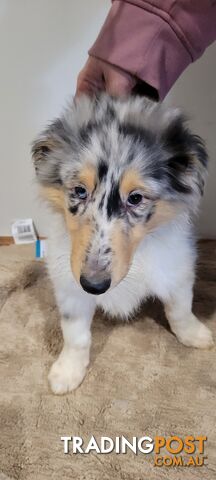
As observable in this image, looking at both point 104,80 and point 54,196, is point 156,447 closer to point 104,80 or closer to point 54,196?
point 54,196

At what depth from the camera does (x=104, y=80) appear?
6.18 feet

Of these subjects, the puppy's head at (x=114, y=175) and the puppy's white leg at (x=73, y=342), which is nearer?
the puppy's head at (x=114, y=175)

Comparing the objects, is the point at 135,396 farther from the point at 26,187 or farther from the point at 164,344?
the point at 26,187

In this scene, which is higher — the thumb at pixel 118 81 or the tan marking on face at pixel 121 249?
the thumb at pixel 118 81

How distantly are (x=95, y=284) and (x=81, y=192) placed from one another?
12.7 inches

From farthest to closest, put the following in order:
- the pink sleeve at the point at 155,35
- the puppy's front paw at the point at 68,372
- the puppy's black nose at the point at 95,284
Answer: the puppy's front paw at the point at 68,372 → the pink sleeve at the point at 155,35 → the puppy's black nose at the point at 95,284

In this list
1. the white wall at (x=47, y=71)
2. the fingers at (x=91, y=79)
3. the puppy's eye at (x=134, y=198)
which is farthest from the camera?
the white wall at (x=47, y=71)

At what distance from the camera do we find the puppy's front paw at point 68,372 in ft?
6.70

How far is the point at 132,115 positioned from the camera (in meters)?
1.59

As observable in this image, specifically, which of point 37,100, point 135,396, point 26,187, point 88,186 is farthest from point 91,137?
point 26,187

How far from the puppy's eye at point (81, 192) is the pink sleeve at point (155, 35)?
543 millimetres

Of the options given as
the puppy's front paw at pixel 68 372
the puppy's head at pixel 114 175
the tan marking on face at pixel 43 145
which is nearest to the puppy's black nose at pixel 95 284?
the puppy's head at pixel 114 175

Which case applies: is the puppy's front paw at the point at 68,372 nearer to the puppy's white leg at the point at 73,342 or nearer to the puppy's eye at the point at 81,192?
the puppy's white leg at the point at 73,342

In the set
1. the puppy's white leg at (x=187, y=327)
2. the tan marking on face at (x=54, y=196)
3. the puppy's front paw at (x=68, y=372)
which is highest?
the tan marking on face at (x=54, y=196)
